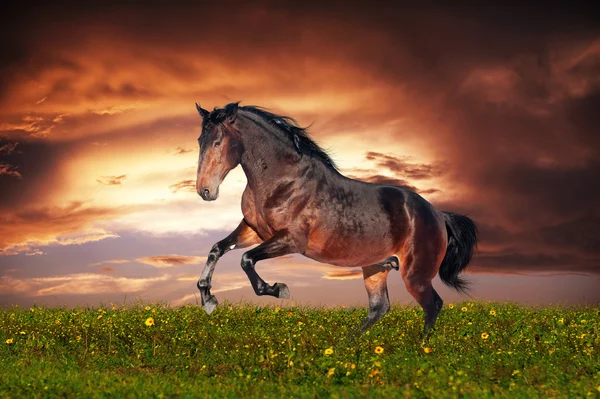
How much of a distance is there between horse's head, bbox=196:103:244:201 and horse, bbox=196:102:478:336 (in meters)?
0.02

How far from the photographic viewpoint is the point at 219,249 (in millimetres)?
10883

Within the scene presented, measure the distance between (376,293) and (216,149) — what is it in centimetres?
397

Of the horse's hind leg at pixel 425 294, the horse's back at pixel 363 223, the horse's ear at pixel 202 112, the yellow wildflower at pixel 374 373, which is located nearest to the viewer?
the yellow wildflower at pixel 374 373

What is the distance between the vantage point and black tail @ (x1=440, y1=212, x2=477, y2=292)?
13.4 meters

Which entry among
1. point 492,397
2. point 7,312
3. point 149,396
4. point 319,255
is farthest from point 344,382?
point 7,312

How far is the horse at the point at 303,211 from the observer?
35.1 feet

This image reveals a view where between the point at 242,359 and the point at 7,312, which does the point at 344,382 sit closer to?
the point at 242,359

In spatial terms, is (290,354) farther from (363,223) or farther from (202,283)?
(363,223)

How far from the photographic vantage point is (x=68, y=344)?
12.2 meters

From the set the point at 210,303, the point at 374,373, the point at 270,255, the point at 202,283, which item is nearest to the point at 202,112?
the point at 270,255

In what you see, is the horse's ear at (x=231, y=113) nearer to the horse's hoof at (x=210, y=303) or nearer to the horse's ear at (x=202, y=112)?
the horse's ear at (x=202, y=112)

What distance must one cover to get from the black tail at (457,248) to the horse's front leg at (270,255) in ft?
12.7

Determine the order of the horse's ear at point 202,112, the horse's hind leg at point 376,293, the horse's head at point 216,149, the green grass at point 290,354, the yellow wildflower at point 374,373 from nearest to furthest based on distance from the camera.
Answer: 1. the green grass at point 290,354
2. the yellow wildflower at point 374,373
3. the horse's head at point 216,149
4. the horse's ear at point 202,112
5. the horse's hind leg at point 376,293

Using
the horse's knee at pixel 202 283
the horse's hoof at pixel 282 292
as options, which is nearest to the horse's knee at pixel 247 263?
the horse's hoof at pixel 282 292
